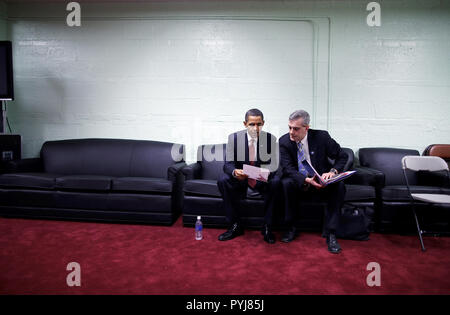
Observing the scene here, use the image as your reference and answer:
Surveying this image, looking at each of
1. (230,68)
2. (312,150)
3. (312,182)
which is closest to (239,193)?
(312,182)

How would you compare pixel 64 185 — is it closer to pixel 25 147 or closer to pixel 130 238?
pixel 130 238

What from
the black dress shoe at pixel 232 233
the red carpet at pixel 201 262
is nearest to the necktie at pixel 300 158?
the red carpet at pixel 201 262

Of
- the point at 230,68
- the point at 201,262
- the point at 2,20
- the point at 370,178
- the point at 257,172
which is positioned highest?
the point at 2,20

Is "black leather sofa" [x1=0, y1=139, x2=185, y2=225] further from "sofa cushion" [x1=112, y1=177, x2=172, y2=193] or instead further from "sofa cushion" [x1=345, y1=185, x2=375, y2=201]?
"sofa cushion" [x1=345, y1=185, x2=375, y2=201]

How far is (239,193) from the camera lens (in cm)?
303

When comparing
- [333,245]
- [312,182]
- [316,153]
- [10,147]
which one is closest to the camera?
[333,245]

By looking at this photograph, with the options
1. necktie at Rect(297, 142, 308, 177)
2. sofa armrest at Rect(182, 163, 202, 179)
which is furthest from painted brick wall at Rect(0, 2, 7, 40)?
necktie at Rect(297, 142, 308, 177)

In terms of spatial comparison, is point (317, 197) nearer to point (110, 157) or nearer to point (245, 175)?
point (245, 175)

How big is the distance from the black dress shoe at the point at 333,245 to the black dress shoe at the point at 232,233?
840 millimetres

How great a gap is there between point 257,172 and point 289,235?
2.41 ft

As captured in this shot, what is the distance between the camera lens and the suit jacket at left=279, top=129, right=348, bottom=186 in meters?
2.95
